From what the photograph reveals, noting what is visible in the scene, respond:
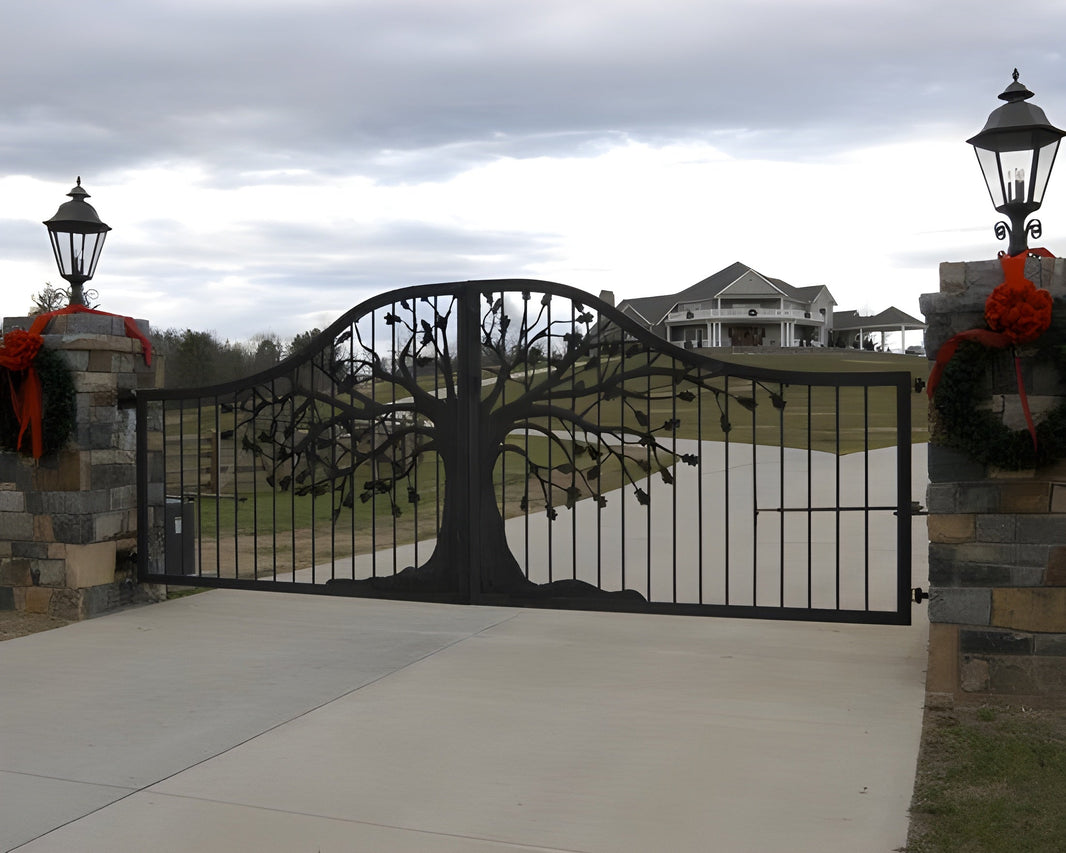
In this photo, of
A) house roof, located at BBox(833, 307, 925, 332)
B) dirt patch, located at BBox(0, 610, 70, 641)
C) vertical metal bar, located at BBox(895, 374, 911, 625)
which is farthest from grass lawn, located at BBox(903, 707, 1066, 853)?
house roof, located at BBox(833, 307, 925, 332)

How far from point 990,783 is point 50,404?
5904 millimetres

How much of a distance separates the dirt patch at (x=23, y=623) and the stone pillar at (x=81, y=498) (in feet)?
0.18

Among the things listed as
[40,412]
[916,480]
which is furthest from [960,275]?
[916,480]

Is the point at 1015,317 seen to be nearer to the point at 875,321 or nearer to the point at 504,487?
the point at 504,487

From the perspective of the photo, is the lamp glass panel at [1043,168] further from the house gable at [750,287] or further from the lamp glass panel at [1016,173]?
the house gable at [750,287]

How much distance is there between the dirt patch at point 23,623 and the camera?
6718 millimetres

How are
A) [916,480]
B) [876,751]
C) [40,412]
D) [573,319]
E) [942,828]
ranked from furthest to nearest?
[916,480] < [40,412] < [573,319] < [876,751] < [942,828]

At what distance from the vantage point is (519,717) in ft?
15.8

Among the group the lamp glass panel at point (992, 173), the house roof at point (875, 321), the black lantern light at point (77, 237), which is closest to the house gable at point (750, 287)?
the house roof at point (875, 321)

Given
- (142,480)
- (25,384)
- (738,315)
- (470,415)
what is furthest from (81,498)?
(738,315)

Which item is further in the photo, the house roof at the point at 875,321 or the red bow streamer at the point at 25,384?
the house roof at the point at 875,321

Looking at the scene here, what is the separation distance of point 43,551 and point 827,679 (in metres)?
5.17

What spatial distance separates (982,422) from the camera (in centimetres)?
490

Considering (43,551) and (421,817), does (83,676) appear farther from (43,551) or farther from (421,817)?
(421,817)
